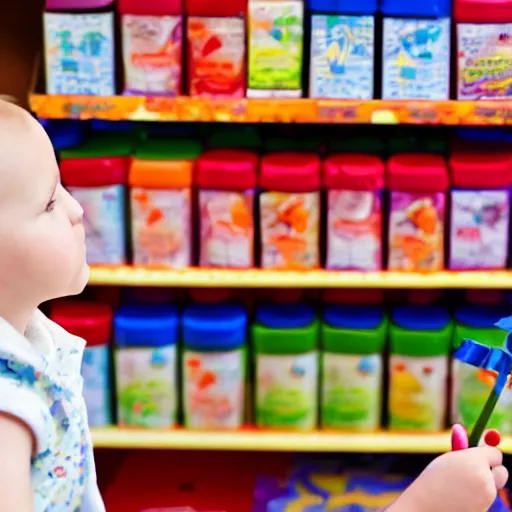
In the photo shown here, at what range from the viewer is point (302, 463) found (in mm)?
2527

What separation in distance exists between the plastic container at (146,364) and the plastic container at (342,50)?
0.67 meters

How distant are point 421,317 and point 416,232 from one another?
22cm

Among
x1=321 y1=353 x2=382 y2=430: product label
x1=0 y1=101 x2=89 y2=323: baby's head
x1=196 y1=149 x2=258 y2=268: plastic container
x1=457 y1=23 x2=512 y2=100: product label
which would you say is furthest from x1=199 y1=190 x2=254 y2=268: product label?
x1=0 y1=101 x2=89 y2=323: baby's head

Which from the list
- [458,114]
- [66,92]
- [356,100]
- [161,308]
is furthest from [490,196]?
[66,92]

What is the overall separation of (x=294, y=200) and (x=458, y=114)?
0.42m

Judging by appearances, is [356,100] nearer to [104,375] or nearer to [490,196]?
[490,196]

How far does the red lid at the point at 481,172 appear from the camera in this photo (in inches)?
80.0

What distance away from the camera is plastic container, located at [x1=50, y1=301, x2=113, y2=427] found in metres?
2.12

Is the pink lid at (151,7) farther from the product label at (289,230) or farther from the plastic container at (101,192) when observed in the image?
the product label at (289,230)

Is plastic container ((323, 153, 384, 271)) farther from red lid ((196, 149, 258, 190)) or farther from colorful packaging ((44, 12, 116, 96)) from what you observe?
colorful packaging ((44, 12, 116, 96))

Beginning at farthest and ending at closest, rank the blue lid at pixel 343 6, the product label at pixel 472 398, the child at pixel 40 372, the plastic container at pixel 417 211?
the product label at pixel 472 398 → the plastic container at pixel 417 211 → the blue lid at pixel 343 6 → the child at pixel 40 372

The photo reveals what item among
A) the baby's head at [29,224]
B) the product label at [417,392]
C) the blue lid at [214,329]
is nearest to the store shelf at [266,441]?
the product label at [417,392]

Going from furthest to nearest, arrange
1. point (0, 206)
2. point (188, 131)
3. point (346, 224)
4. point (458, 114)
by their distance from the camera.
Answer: point (188, 131) < point (346, 224) < point (458, 114) < point (0, 206)

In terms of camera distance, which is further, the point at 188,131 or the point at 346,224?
the point at 188,131
